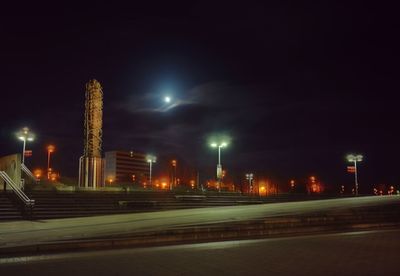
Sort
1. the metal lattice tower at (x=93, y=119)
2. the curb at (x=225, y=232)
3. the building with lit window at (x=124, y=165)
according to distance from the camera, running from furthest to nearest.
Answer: the building with lit window at (x=124, y=165) < the metal lattice tower at (x=93, y=119) < the curb at (x=225, y=232)

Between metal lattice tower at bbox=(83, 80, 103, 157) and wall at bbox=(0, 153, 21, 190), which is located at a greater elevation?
metal lattice tower at bbox=(83, 80, 103, 157)

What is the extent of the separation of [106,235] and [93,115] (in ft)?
95.0

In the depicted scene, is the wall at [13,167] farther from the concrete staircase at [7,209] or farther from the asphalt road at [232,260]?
the asphalt road at [232,260]

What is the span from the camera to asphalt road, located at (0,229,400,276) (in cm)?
931

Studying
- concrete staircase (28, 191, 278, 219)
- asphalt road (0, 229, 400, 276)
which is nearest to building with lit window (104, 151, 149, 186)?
concrete staircase (28, 191, 278, 219)

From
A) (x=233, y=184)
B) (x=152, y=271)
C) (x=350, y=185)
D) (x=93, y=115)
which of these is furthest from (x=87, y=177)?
(x=350, y=185)

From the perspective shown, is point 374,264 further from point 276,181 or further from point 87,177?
point 276,181

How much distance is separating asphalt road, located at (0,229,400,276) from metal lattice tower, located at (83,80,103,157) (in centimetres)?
3069

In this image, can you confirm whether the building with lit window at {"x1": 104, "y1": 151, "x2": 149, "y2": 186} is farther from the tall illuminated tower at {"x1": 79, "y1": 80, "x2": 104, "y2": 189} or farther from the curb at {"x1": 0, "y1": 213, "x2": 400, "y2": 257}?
the curb at {"x1": 0, "y1": 213, "x2": 400, "y2": 257}

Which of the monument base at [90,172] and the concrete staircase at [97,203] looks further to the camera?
the monument base at [90,172]

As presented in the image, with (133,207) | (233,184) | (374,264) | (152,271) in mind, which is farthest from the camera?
(233,184)

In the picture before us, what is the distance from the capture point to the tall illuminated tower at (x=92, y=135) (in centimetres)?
4247

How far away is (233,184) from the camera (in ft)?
393

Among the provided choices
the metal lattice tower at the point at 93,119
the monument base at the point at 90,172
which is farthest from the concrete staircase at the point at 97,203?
the metal lattice tower at the point at 93,119
